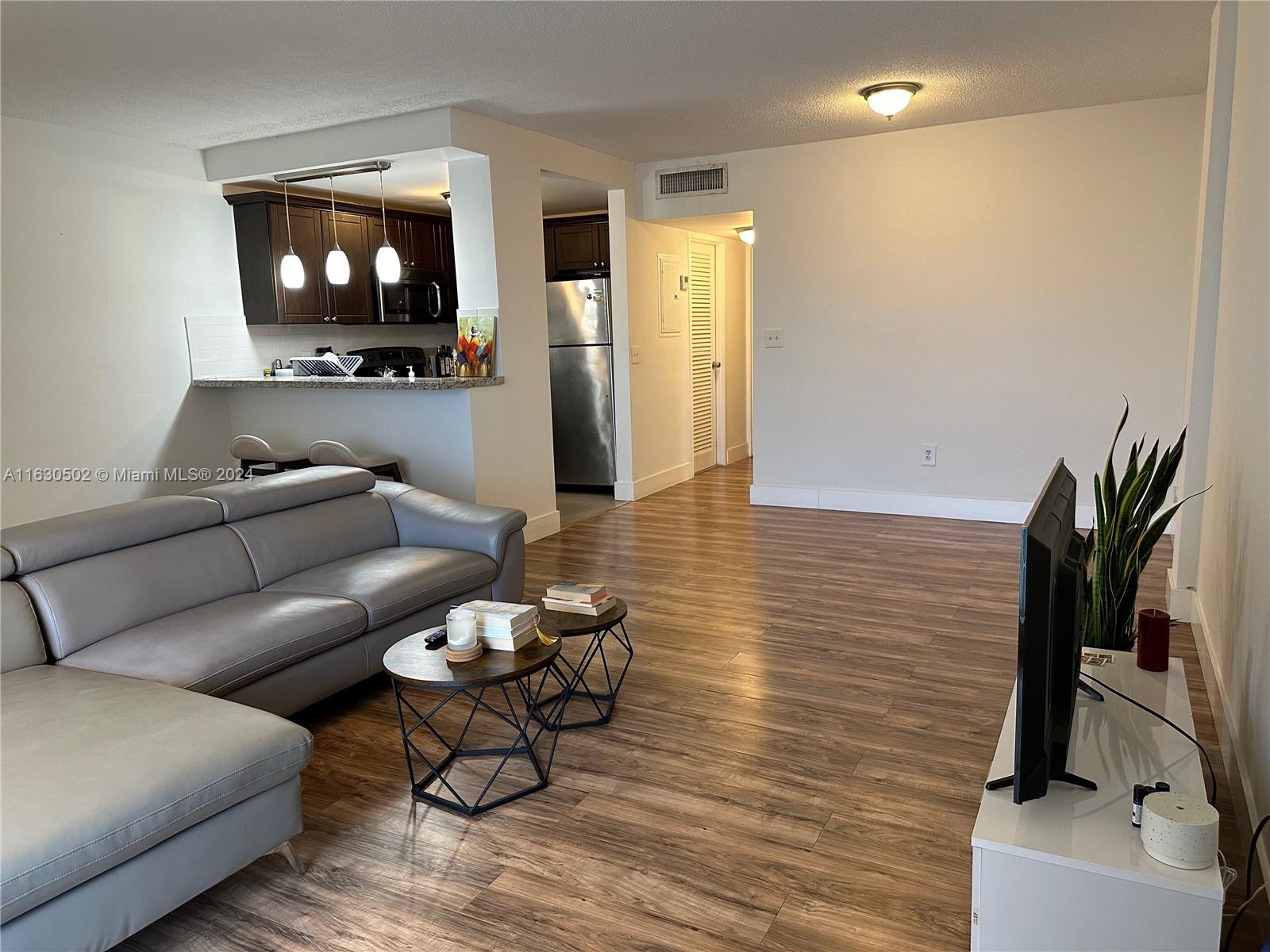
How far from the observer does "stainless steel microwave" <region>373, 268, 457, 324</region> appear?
7.07m

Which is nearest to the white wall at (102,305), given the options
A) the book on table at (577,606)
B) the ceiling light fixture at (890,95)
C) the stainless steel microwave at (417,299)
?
the stainless steel microwave at (417,299)

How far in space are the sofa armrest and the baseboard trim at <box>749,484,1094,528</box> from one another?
303 centimetres

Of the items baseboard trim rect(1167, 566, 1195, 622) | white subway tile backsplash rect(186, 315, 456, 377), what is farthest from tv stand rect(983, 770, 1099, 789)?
white subway tile backsplash rect(186, 315, 456, 377)

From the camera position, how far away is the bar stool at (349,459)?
4.87m

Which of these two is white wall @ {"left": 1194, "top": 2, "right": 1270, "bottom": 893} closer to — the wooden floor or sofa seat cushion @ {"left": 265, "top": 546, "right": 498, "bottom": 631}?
the wooden floor

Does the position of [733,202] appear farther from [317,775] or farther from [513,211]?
[317,775]

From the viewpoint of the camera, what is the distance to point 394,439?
5414mm

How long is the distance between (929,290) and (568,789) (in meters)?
4.36

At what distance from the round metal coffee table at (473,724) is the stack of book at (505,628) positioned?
0.03 metres

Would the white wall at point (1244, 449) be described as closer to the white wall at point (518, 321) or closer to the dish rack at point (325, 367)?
the white wall at point (518, 321)

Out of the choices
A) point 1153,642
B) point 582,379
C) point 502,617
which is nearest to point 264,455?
point 582,379

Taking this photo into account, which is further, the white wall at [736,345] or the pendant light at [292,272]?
the white wall at [736,345]

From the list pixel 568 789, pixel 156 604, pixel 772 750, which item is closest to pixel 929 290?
pixel 772 750

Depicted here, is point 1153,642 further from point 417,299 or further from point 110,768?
point 417,299
